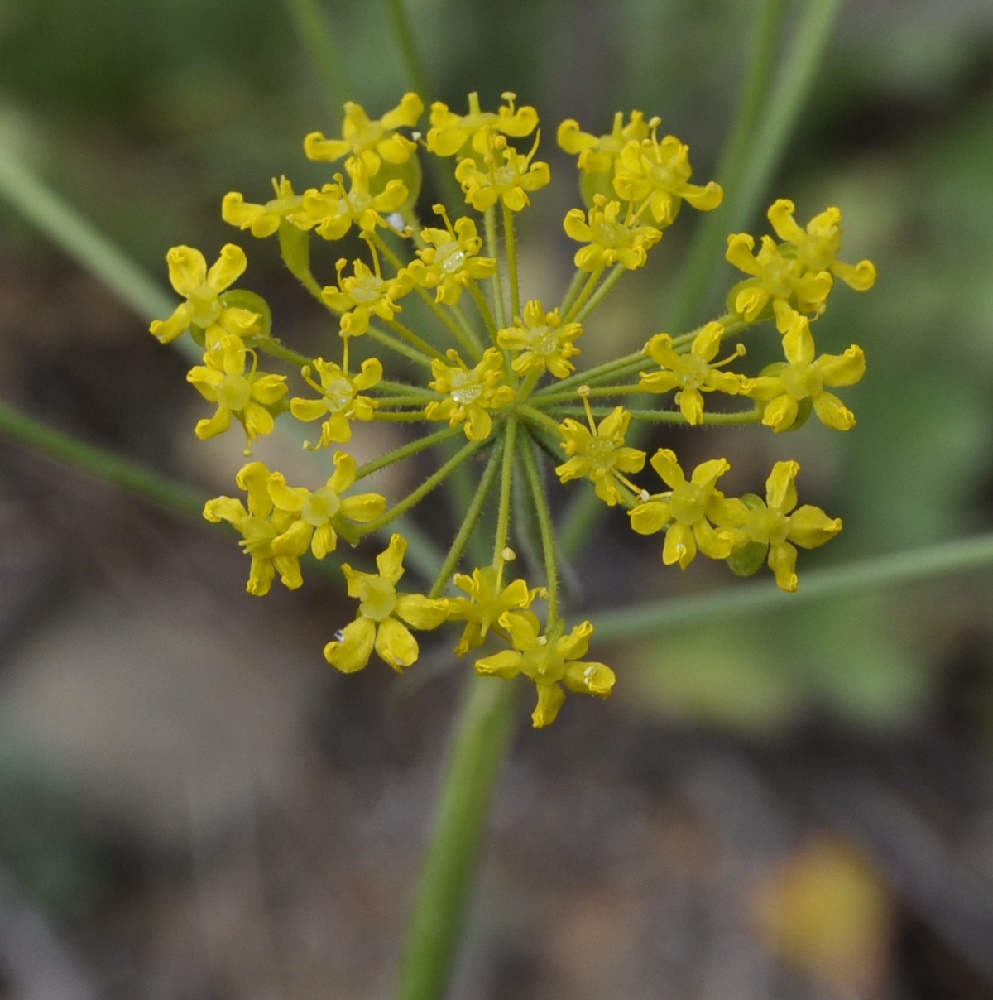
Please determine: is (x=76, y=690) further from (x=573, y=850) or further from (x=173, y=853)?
(x=573, y=850)

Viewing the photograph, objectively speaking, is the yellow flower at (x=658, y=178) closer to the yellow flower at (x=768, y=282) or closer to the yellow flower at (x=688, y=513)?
the yellow flower at (x=768, y=282)

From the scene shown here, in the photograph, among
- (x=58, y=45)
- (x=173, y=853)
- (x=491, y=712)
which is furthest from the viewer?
(x=58, y=45)

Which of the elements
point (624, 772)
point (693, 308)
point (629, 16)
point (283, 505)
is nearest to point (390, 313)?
point (283, 505)

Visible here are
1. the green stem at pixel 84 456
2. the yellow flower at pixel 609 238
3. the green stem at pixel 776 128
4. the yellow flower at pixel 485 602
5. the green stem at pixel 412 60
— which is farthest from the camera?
the green stem at pixel 776 128

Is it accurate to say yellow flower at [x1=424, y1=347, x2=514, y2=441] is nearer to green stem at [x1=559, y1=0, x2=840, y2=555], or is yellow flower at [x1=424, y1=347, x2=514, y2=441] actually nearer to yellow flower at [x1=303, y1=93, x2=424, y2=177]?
yellow flower at [x1=303, y1=93, x2=424, y2=177]

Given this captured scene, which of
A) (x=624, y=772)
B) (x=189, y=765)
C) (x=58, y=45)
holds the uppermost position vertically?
(x=58, y=45)

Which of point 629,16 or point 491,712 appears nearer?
point 491,712

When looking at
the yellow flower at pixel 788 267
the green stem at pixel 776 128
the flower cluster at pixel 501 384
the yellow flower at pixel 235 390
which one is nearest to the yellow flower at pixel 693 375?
the flower cluster at pixel 501 384
